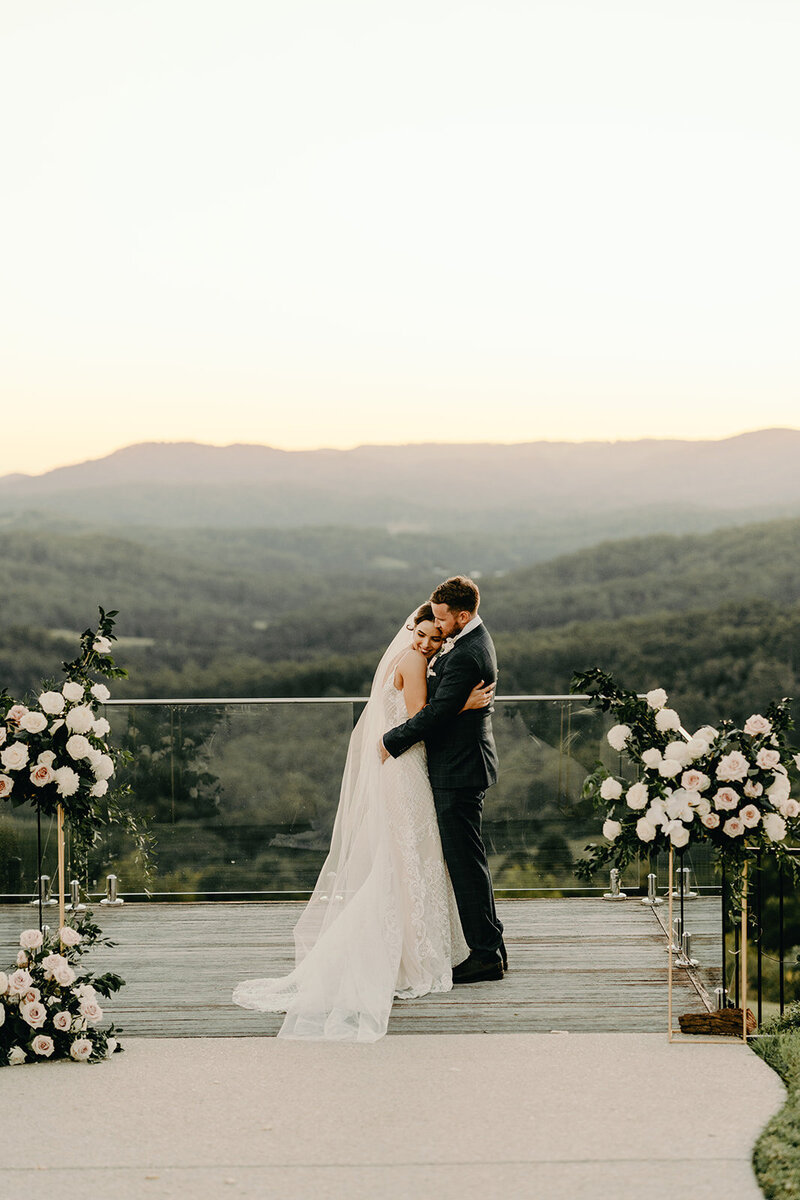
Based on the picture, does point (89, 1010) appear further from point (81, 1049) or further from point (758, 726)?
point (758, 726)

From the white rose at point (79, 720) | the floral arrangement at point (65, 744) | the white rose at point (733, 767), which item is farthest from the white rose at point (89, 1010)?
the white rose at point (733, 767)

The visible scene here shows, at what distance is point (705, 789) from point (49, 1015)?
2.61 m

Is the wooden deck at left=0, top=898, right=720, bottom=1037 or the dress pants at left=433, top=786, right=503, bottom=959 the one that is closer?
the wooden deck at left=0, top=898, right=720, bottom=1037

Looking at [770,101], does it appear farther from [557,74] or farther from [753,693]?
[753,693]

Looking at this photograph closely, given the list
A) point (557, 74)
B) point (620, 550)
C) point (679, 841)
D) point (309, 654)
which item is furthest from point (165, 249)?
point (679, 841)

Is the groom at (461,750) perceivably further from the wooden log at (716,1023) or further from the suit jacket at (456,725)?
→ the wooden log at (716,1023)

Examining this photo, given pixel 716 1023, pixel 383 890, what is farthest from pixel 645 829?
pixel 383 890

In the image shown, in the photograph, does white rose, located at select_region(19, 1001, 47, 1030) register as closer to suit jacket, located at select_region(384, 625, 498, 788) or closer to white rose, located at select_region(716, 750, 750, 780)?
suit jacket, located at select_region(384, 625, 498, 788)

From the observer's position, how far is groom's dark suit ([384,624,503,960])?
18.5ft

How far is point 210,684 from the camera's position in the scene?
46.8 m

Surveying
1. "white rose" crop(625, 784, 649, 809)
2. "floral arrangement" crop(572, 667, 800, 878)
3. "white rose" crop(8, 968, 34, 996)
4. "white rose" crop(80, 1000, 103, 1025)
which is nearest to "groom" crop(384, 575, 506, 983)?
"floral arrangement" crop(572, 667, 800, 878)

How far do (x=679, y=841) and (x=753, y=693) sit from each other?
40.2 meters

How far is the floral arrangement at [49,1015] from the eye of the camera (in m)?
4.77

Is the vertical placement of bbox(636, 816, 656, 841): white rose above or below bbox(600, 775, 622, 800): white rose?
below
